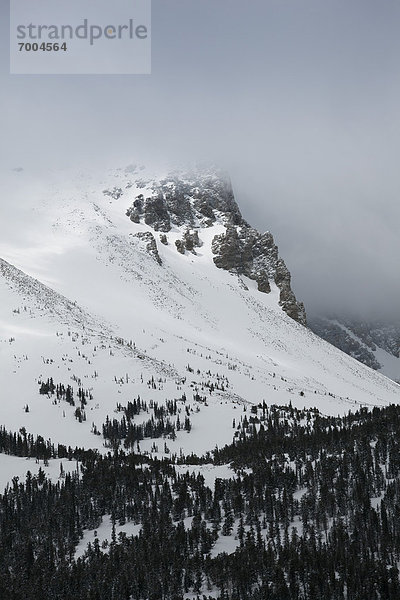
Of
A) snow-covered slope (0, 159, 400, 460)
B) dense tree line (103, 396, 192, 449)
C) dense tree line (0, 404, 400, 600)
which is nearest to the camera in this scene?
dense tree line (0, 404, 400, 600)

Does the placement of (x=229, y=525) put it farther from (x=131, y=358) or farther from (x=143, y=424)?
(x=131, y=358)

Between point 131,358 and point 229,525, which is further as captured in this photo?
point 131,358

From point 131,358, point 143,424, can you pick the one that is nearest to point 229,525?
point 143,424

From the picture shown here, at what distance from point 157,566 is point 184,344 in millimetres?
103452

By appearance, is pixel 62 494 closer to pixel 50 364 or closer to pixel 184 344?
pixel 50 364

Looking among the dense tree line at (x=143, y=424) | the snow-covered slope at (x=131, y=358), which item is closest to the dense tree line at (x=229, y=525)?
the dense tree line at (x=143, y=424)

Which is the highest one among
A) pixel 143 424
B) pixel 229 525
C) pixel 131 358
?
pixel 131 358

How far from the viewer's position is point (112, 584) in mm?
33156

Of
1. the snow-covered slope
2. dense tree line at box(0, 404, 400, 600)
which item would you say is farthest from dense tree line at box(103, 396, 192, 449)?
dense tree line at box(0, 404, 400, 600)

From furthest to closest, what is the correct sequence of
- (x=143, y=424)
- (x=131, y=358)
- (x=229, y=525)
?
(x=131, y=358), (x=143, y=424), (x=229, y=525)

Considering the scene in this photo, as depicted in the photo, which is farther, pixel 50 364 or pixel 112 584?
pixel 50 364

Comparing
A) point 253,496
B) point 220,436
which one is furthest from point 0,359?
point 253,496

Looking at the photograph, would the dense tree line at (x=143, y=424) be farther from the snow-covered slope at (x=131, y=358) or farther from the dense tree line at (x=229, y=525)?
the dense tree line at (x=229, y=525)

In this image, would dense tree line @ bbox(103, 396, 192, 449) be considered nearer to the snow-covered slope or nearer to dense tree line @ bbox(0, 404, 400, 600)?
the snow-covered slope
